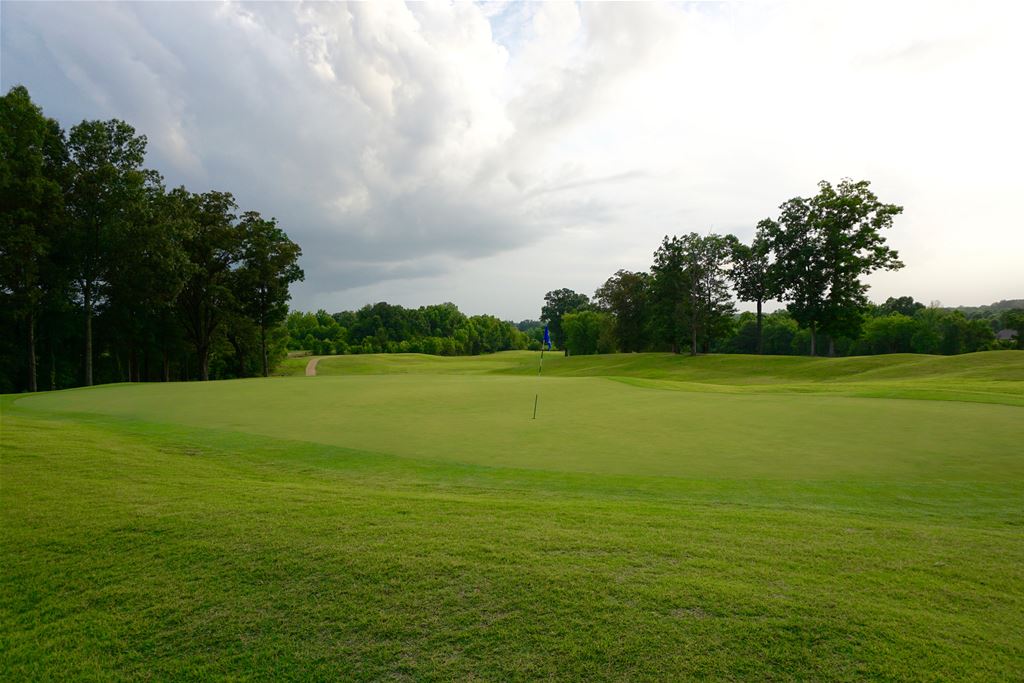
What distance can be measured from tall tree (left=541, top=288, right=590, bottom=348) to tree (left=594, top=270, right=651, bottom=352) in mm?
34567

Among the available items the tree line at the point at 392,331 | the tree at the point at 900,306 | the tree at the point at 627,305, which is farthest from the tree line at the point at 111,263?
the tree at the point at 900,306

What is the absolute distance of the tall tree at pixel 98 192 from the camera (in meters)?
32.4

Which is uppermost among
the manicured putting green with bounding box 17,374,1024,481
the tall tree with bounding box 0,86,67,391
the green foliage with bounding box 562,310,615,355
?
the tall tree with bounding box 0,86,67,391

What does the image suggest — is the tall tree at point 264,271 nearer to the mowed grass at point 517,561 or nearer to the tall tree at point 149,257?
the tall tree at point 149,257

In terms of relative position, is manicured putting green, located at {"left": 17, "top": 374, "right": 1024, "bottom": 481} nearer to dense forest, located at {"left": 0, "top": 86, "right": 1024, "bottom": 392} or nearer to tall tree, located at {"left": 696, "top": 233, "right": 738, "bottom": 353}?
dense forest, located at {"left": 0, "top": 86, "right": 1024, "bottom": 392}

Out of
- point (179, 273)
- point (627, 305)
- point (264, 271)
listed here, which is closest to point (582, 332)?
point (627, 305)

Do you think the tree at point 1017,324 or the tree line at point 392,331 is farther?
the tree line at point 392,331

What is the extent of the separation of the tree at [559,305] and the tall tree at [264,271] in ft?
210

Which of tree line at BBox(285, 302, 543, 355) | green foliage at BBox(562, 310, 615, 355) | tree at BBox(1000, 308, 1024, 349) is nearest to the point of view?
tree at BBox(1000, 308, 1024, 349)

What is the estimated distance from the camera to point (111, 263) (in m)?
34.1

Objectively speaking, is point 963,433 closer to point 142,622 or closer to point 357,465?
point 357,465

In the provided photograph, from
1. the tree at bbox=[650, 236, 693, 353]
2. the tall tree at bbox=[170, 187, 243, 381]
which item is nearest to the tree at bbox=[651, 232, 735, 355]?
the tree at bbox=[650, 236, 693, 353]

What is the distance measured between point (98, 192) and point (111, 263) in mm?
4447

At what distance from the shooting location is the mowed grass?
10.5 feet
